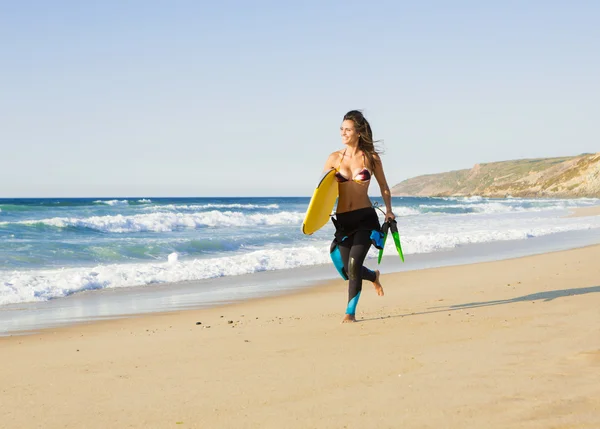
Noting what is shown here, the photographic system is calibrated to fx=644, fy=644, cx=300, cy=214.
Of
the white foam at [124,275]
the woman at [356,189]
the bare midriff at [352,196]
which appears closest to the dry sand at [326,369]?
the woman at [356,189]

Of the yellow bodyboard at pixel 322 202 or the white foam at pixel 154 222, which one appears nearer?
the yellow bodyboard at pixel 322 202

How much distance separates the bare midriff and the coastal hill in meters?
93.9

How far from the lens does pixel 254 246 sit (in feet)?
62.9

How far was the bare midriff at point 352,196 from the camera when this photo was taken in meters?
6.47

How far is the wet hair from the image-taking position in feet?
21.2

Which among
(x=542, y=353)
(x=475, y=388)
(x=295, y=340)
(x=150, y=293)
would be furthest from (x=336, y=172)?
(x=150, y=293)

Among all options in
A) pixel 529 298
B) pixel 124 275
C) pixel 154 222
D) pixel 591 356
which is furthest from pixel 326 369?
pixel 154 222

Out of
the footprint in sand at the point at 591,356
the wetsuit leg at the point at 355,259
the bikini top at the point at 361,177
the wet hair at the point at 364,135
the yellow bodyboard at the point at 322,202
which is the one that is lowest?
the footprint in sand at the point at 591,356

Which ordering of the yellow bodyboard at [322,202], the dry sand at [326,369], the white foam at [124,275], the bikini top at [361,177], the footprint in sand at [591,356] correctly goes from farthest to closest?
the white foam at [124,275], the yellow bodyboard at [322,202], the bikini top at [361,177], the footprint in sand at [591,356], the dry sand at [326,369]

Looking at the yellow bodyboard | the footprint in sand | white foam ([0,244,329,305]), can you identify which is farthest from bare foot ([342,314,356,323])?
white foam ([0,244,329,305])

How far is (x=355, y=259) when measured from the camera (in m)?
6.52

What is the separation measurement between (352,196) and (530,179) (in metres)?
138

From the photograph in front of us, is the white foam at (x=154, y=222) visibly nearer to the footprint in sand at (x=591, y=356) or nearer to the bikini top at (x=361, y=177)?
the bikini top at (x=361, y=177)

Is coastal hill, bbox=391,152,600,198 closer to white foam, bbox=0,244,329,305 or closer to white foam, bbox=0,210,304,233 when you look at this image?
white foam, bbox=0,210,304,233
